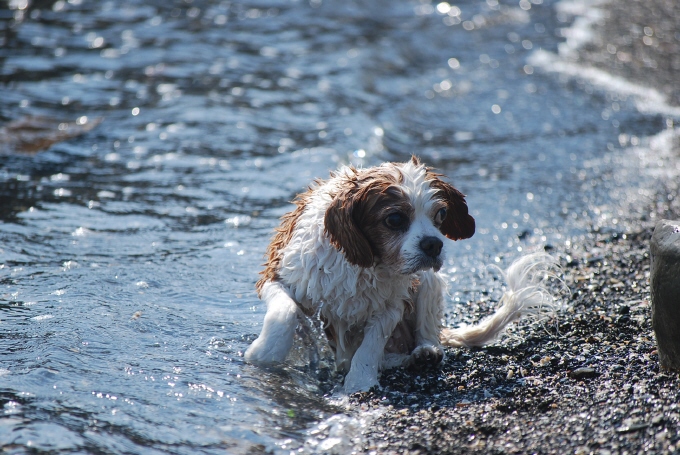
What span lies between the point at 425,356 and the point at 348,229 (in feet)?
3.23

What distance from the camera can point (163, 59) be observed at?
43.5 ft

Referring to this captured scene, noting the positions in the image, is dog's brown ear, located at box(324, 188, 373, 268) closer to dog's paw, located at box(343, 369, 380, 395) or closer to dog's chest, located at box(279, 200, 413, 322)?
dog's chest, located at box(279, 200, 413, 322)

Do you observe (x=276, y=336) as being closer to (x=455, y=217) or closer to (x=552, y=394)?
(x=455, y=217)

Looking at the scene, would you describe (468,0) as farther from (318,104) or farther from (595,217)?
(595,217)

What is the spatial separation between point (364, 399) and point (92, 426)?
145cm

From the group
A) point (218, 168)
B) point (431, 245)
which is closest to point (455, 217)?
point (431, 245)

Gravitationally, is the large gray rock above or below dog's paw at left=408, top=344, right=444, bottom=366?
above

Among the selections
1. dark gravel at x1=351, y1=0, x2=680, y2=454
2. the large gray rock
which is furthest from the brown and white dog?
the large gray rock

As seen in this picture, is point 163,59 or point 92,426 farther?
point 163,59

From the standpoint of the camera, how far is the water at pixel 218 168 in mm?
4293

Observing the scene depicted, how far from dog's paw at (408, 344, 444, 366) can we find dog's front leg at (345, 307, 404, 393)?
19 centimetres

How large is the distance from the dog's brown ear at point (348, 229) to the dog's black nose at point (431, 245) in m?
0.31

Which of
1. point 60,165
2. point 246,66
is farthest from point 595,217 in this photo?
point 246,66

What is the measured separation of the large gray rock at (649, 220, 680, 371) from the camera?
397cm
